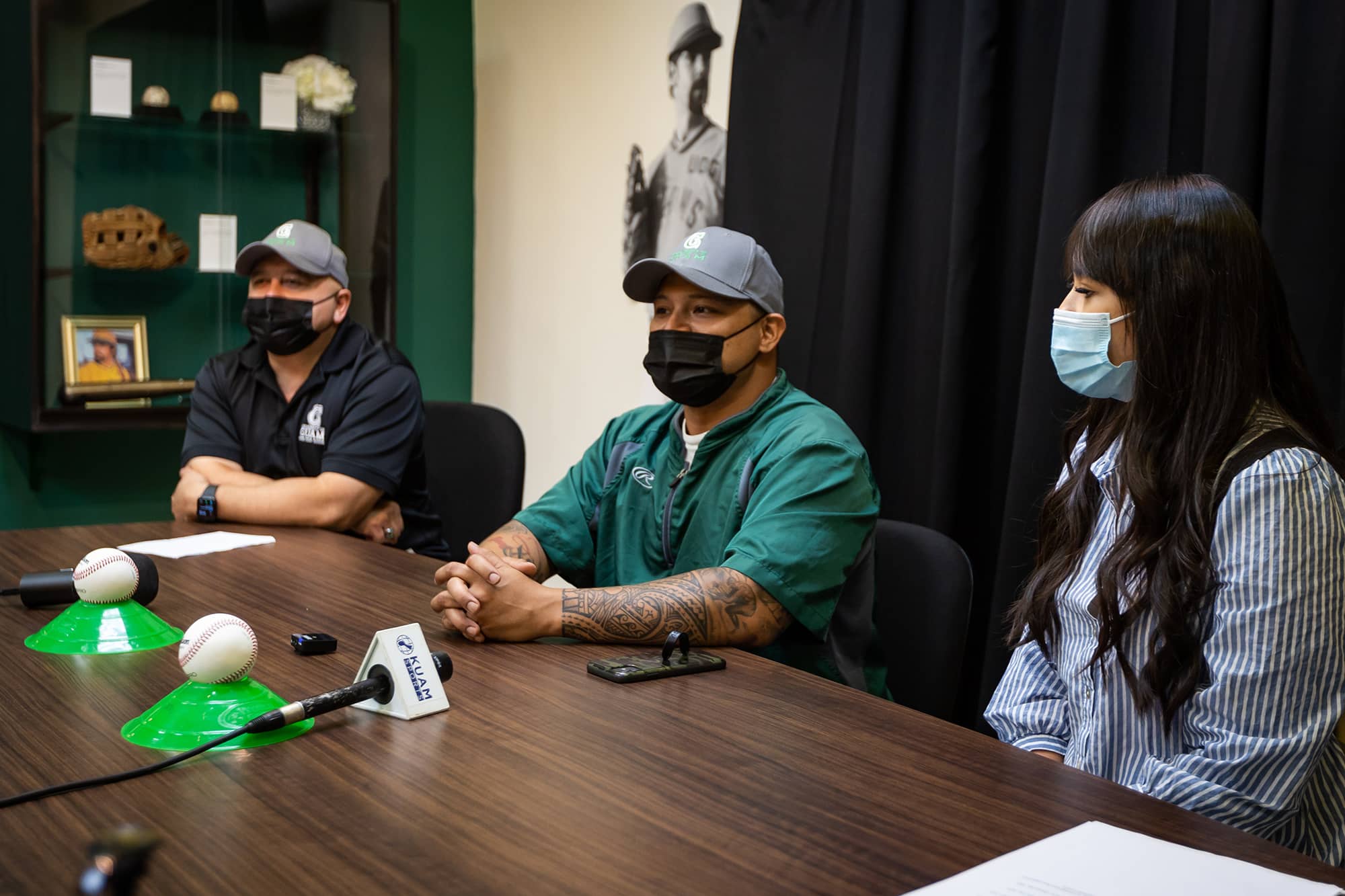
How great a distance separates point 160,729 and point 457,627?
0.50 metres

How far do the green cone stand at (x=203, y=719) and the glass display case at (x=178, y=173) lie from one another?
109 inches

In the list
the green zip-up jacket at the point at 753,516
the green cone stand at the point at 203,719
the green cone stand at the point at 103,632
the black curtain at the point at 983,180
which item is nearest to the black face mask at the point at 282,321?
the green zip-up jacket at the point at 753,516

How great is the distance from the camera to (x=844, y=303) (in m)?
2.78

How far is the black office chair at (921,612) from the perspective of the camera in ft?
5.91

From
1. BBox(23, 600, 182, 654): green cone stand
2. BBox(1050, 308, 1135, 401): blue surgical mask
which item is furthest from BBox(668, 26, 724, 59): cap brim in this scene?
BBox(23, 600, 182, 654): green cone stand

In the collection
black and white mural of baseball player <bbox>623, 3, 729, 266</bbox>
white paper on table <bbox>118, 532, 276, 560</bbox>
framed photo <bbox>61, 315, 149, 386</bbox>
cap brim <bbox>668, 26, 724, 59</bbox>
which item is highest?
cap brim <bbox>668, 26, 724, 59</bbox>

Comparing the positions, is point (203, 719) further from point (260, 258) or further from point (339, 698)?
point (260, 258)

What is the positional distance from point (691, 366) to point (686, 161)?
1693 millimetres

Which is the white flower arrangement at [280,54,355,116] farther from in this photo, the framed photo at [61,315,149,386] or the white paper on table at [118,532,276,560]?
the white paper on table at [118,532,276,560]

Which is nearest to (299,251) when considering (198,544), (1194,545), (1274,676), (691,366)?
(198,544)

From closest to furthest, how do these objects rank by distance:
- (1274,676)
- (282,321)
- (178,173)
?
1. (1274,676)
2. (282,321)
3. (178,173)

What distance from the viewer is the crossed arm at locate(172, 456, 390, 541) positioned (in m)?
2.49

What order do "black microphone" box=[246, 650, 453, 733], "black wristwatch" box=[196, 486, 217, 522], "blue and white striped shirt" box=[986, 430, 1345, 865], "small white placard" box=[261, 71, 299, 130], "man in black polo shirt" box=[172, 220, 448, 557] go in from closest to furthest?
"black microphone" box=[246, 650, 453, 733] < "blue and white striped shirt" box=[986, 430, 1345, 865] < "black wristwatch" box=[196, 486, 217, 522] < "man in black polo shirt" box=[172, 220, 448, 557] < "small white placard" box=[261, 71, 299, 130]

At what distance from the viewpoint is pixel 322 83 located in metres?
3.99
